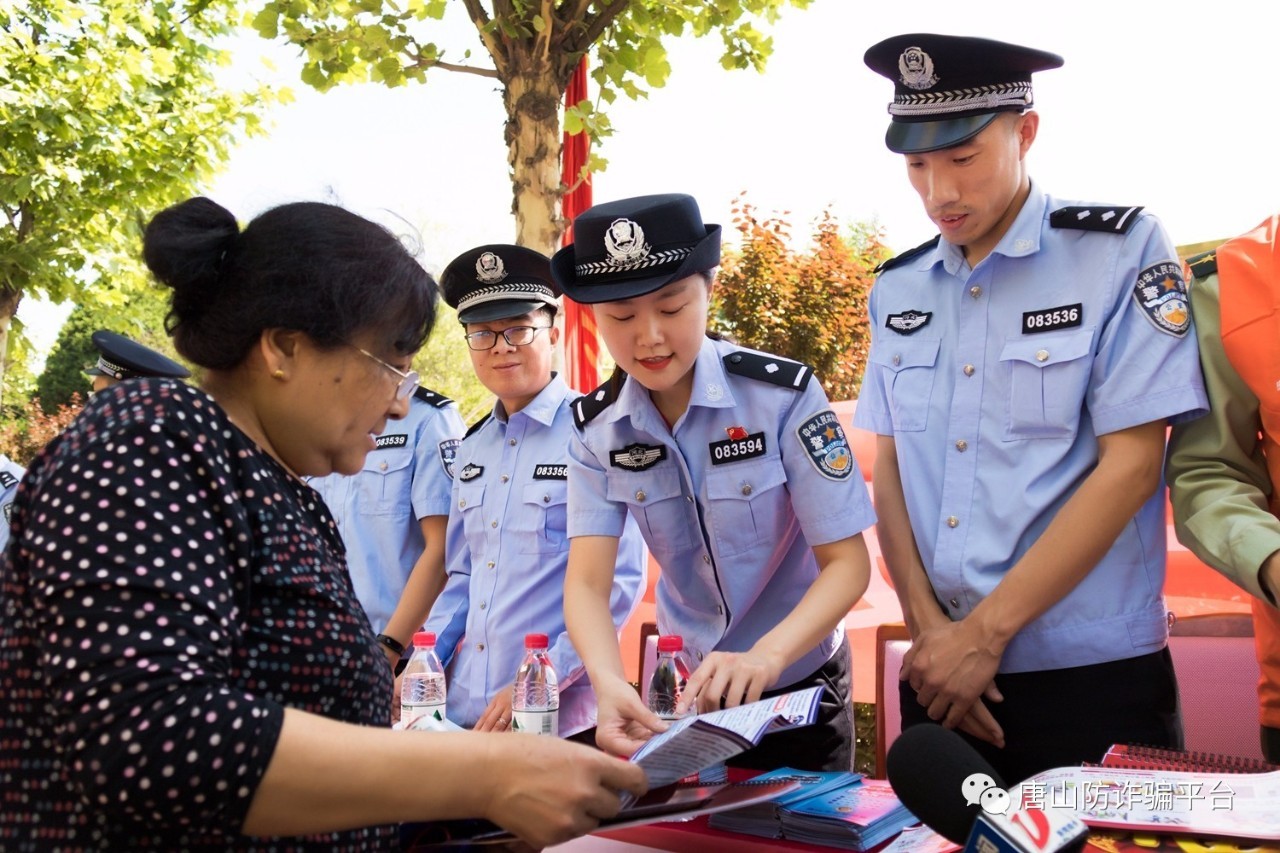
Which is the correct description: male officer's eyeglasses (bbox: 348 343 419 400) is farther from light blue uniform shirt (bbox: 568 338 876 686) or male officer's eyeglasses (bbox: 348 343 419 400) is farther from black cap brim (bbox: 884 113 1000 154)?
black cap brim (bbox: 884 113 1000 154)

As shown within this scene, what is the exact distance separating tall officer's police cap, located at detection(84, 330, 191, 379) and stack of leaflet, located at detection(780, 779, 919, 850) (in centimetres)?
295

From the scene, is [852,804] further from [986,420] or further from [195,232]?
[195,232]

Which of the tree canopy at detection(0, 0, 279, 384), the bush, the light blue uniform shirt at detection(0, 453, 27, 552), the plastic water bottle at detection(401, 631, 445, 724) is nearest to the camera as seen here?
the plastic water bottle at detection(401, 631, 445, 724)

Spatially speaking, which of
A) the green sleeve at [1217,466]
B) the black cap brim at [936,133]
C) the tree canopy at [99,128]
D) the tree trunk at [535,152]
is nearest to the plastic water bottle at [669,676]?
the green sleeve at [1217,466]

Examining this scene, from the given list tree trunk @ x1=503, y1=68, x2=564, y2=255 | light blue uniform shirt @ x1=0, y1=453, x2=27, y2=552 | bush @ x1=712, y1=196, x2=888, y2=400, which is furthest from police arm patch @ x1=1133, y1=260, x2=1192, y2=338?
bush @ x1=712, y1=196, x2=888, y2=400

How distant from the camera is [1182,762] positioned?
4.62 ft

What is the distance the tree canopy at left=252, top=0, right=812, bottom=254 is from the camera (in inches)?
143

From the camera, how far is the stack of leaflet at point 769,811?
5.06ft

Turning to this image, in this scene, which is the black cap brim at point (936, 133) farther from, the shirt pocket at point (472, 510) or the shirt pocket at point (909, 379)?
the shirt pocket at point (472, 510)

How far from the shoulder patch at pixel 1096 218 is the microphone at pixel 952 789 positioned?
1.12 metres

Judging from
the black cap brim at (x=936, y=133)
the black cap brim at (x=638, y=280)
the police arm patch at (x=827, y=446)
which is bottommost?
the police arm patch at (x=827, y=446)

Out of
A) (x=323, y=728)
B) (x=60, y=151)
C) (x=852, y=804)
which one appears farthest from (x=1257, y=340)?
(x=60, y=151)

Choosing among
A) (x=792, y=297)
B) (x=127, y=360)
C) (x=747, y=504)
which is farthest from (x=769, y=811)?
(x=792, y=297)

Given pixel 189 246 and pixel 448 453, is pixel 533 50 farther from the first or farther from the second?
pixel 189 246
